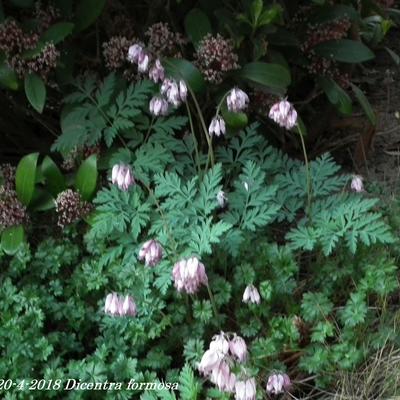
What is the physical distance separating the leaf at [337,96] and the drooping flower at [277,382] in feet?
3.99

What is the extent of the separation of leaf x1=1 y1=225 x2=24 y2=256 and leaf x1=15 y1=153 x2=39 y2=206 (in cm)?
11

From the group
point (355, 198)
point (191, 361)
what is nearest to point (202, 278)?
point (191, 361)

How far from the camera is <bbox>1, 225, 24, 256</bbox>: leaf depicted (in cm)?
229

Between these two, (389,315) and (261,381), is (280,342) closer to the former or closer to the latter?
(261,381)

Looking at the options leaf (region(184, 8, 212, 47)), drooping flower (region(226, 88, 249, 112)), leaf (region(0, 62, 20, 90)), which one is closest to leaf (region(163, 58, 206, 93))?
leaf (region(184, 8, 212, 47))

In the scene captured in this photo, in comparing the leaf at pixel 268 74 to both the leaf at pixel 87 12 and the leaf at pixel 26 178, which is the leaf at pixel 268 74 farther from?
the leaf at pixel 26 178

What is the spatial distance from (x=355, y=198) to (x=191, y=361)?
0.73m

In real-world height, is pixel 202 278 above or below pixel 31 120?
above

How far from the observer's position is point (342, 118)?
306cm

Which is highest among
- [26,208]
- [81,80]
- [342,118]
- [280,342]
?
[81,80]

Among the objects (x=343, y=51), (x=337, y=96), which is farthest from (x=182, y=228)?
(x=343, y=51)

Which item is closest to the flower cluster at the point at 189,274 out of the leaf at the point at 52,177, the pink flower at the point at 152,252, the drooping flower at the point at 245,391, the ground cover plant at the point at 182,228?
the ground cover plant at the point at 182,228

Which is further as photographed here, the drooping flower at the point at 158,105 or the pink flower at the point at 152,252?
the drooping flower at the point at 158,105

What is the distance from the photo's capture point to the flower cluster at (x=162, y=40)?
8.22 feet
